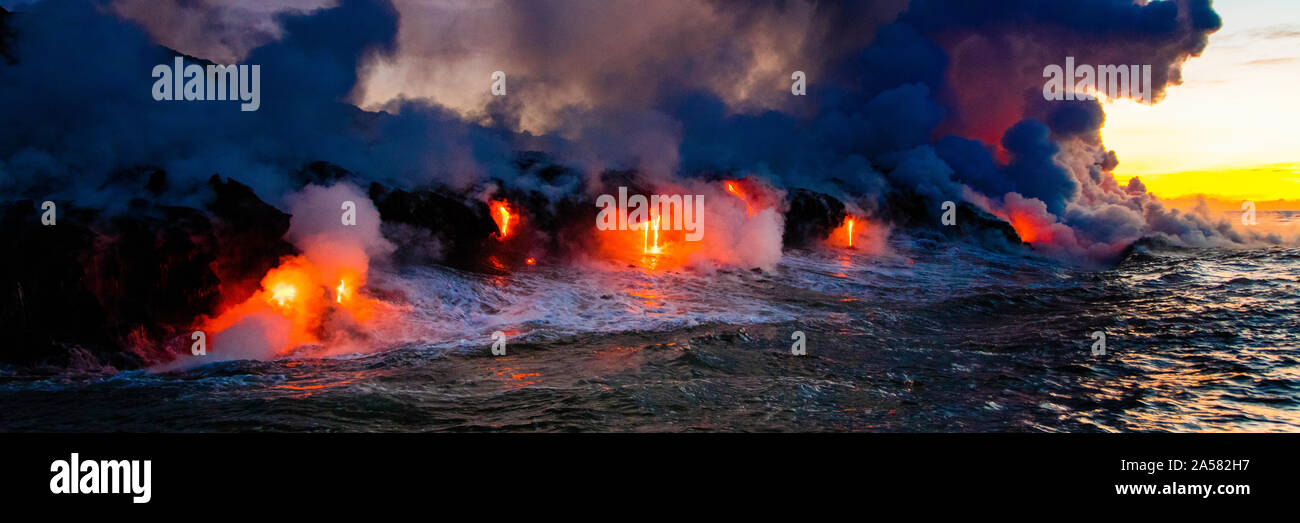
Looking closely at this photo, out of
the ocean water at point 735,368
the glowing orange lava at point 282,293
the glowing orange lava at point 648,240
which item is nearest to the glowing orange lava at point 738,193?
the glowing orange lava at point 648,240

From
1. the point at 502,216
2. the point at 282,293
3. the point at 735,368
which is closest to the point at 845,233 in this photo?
the point at 502,216

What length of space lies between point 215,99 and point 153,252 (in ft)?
19.9

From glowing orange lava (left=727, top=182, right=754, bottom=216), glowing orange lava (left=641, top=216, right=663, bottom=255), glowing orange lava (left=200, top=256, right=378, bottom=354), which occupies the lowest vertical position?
glowing orange lava (left=200, top=256, right=378, bottom=354)

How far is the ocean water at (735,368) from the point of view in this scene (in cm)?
820

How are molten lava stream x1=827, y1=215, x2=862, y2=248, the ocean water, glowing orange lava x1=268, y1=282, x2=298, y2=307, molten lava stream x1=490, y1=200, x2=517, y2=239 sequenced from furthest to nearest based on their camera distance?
molten lava stream x1=827, y1=215, x2=862, y2=248, molten lava stream x1=490, y1=200, x2=517, y2=239, glowing orange lava x1=268, y1=282, x2=298, y2=307, the ocean water

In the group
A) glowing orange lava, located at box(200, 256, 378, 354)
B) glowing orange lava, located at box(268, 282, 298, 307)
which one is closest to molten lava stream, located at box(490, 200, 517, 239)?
glowing orange lava, located at box(200, 256, 378, 354)

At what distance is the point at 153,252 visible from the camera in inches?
459

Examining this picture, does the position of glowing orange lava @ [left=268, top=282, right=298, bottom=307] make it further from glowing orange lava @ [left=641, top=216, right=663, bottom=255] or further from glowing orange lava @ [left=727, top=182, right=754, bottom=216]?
glowing orange lava @ [left=727, top=182, right=754, bottom=216]

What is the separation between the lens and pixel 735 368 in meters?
10.7

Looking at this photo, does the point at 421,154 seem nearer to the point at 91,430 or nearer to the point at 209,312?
the point at 209,312

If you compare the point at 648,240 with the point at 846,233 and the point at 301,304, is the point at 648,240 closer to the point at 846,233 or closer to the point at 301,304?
the point at 846,233

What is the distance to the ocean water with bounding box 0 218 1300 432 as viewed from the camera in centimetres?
820

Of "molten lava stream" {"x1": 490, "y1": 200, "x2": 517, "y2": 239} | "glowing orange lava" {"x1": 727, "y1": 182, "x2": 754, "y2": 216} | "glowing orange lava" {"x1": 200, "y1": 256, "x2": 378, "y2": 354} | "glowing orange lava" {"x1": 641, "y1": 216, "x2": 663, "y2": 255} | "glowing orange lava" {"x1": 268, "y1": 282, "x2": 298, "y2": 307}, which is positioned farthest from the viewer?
"glowing orange lava" {"x1": 727, "y1": 182, "x2": 754, "y2": 216}
